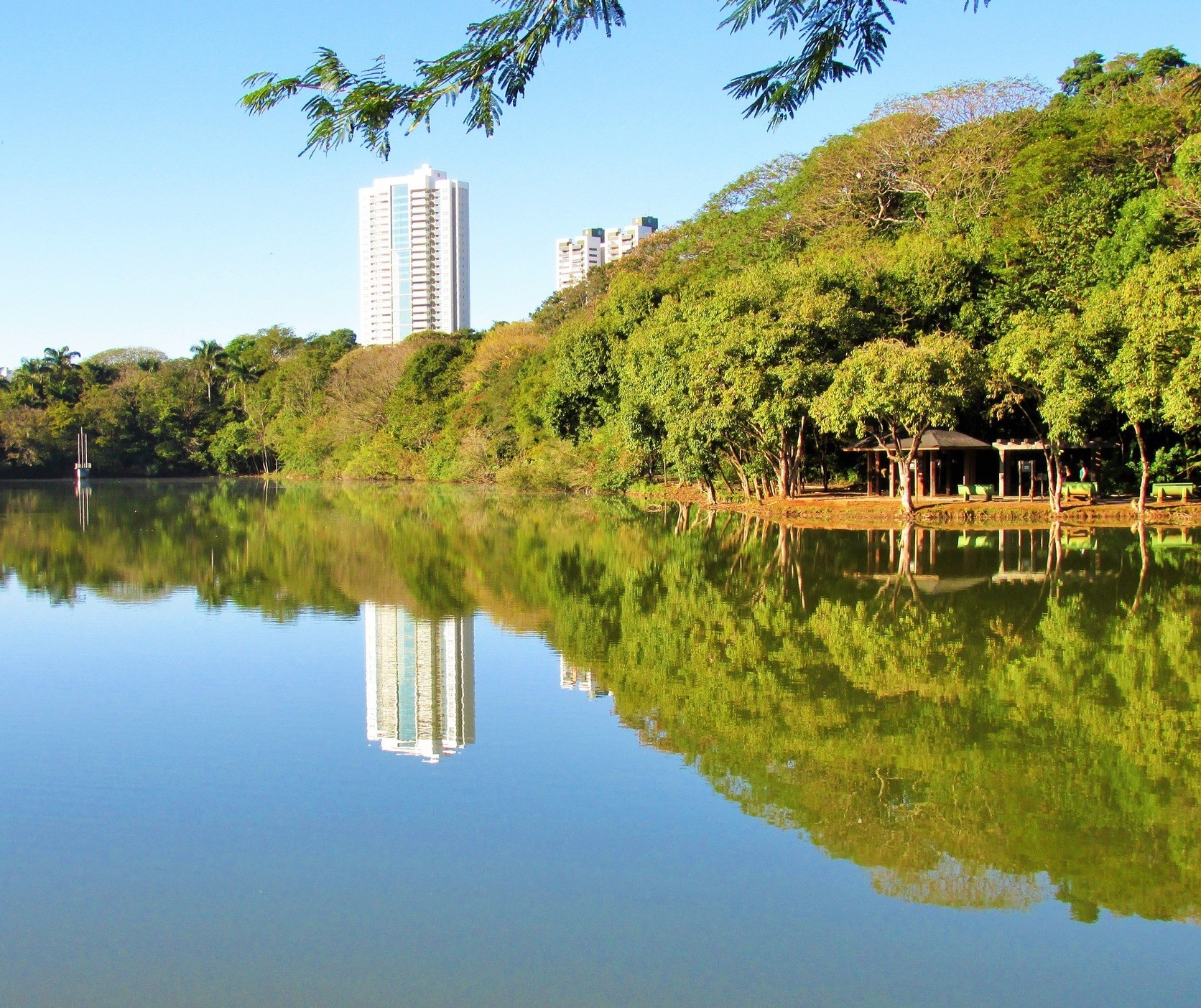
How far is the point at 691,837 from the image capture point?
20.1 feet

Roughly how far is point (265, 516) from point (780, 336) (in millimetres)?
15604

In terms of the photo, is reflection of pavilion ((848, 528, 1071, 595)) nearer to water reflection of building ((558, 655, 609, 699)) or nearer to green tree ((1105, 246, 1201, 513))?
green tree ((1105, 246, 1201, 513))

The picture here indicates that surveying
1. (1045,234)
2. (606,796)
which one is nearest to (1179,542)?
(1045,234)

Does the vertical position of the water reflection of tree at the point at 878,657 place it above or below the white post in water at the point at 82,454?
below

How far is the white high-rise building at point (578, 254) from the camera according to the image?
5418 inches

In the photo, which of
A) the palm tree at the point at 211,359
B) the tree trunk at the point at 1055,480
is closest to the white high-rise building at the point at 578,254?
the palm tree at the point at 211,359

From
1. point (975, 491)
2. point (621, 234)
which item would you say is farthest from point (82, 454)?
point (621, 234)

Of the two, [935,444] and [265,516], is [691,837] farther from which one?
[265,516]

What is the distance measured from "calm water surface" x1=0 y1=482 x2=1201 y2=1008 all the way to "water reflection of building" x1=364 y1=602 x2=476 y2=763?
5cm

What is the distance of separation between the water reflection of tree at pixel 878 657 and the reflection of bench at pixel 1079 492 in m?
4.89

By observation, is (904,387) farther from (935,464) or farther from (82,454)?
(82,454)

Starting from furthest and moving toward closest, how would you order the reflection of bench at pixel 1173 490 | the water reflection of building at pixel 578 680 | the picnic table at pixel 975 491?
the picnic table at pixel 975 491
the reflection of bench at pixel 1173 490
the water reflection of building at pixel 578 680

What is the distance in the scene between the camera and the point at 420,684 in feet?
32.7

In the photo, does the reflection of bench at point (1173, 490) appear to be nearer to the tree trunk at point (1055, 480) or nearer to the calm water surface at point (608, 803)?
the tree trunk at point (1055, 480)
